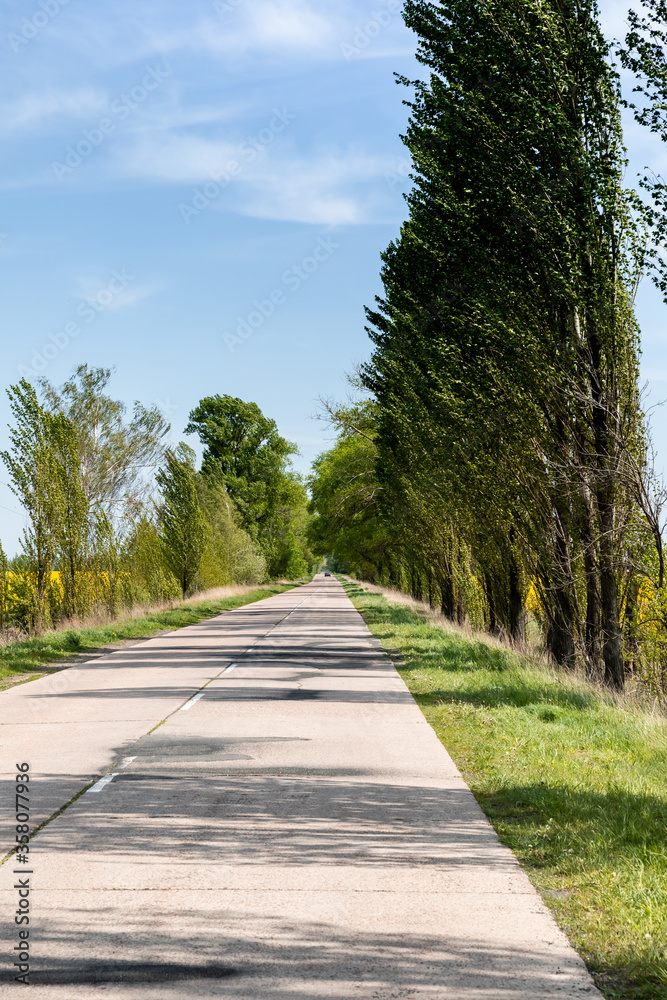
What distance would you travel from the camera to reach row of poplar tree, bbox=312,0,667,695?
50.0 ft

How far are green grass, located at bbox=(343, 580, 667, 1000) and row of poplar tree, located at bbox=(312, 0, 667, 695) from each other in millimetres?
2062

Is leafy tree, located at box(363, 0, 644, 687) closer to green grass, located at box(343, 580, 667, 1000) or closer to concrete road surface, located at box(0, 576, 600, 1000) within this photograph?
green grass, located at box(343, 580, 667, 1000)

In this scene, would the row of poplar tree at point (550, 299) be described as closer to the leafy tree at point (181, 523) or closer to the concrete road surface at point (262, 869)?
the concrete road surface at point (262, 869)

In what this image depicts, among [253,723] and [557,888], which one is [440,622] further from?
[557,888]

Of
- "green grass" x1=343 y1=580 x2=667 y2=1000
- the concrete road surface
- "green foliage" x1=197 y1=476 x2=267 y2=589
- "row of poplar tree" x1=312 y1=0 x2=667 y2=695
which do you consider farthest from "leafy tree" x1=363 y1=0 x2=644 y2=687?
"green foliage" x1=197 y1=476 x2=267 y2=589

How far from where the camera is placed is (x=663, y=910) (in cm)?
534

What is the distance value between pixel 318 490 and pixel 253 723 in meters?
43.8

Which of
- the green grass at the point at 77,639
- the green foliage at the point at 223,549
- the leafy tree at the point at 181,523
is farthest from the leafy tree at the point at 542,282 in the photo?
the green foliage at the point at 223,549

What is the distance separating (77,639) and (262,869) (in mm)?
19490

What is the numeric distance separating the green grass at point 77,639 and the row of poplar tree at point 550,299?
31.9 ft

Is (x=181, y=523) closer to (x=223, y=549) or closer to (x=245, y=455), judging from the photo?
(x=223, y=549)

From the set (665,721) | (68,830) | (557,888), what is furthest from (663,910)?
(665,721)

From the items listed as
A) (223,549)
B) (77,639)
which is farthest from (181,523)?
(77,639)

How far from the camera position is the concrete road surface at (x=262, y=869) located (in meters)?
4.51
